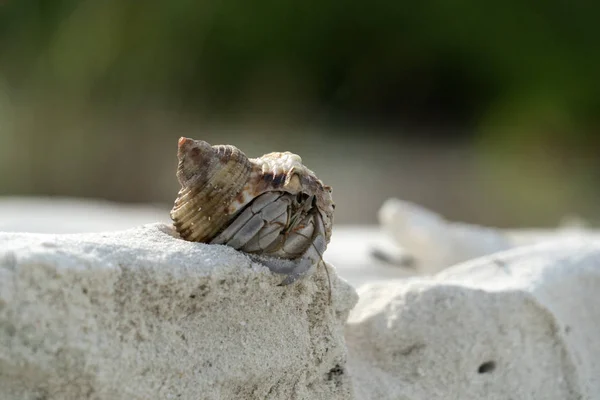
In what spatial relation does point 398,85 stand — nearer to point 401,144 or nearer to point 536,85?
point 401,144

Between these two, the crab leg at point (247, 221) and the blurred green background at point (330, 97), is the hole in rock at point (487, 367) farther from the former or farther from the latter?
the blurred green background at point (330, 97)

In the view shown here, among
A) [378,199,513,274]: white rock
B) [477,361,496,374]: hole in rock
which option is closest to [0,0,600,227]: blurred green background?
[378,199,513,274]: white rock

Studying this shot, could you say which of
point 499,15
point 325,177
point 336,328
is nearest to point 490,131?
point 499,15

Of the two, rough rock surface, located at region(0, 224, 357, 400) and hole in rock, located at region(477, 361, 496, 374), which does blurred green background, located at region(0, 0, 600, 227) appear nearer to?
hole in rock, located at region(477, 361, 496, 374)

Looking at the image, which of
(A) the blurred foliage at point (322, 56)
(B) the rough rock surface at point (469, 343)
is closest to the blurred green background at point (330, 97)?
(A) the blurred foliage at point (322, 56)

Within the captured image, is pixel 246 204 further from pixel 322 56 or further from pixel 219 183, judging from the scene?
pixel 322 56
